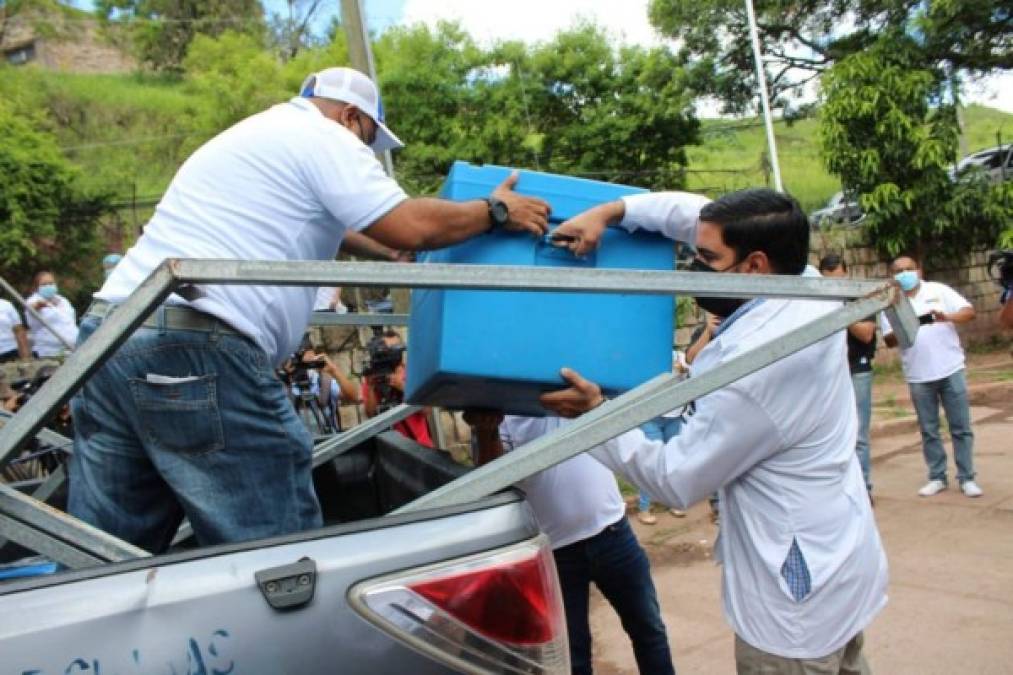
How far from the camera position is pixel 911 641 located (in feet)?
14.2

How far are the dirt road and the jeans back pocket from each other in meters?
2.95

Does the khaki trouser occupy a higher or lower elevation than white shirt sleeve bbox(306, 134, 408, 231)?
lower

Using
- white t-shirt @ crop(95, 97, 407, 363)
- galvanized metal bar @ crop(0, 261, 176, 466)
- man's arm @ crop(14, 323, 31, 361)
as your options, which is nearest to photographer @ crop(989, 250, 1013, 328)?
white t-shirt @ crop(95, 97, 407, 363)

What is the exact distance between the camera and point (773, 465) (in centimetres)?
207

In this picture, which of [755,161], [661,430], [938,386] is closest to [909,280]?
[938,386]

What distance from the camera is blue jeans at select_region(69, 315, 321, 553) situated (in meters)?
1.88

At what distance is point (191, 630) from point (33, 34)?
41212mm

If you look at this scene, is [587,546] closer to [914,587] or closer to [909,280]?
[914,587]

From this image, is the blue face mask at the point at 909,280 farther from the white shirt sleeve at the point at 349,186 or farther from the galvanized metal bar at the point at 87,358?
the galvanized metal bar at the point at 87,358

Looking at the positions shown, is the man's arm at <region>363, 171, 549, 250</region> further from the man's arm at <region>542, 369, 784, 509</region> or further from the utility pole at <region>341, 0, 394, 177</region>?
the utility pole at <region>341, 0, 394, 177</region>

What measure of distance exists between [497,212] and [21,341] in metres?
7.88

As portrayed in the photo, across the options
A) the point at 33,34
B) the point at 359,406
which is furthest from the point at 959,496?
the point at 33,34

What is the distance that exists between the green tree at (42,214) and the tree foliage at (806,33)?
1025cm

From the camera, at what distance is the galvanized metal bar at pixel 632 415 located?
1.68m
